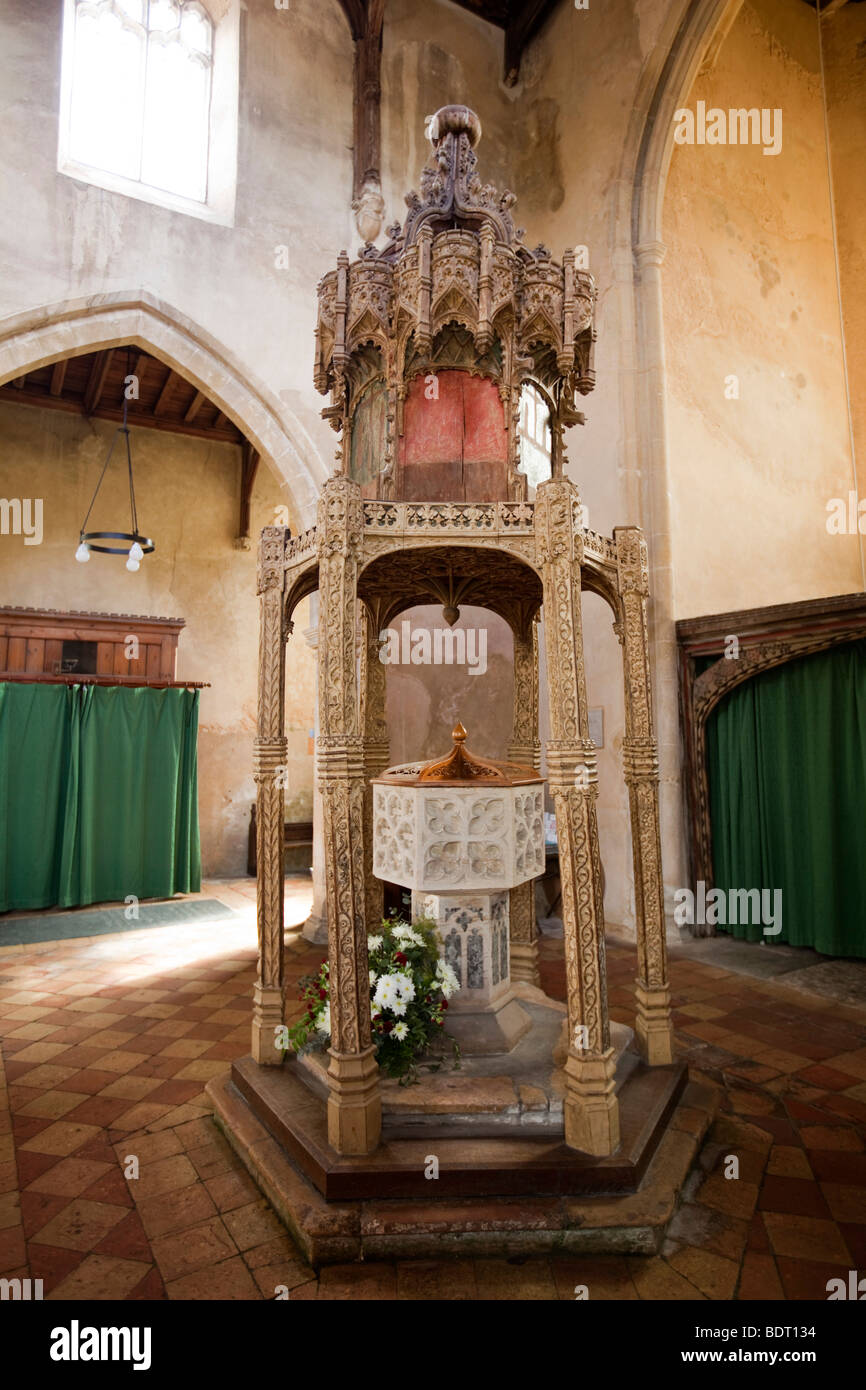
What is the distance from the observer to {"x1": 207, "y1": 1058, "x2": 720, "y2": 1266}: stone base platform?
2.05 meters

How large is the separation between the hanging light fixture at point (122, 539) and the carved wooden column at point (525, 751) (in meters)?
4.10

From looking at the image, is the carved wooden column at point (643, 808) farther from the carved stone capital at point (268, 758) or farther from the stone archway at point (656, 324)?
the stone archway at point (656, 324)

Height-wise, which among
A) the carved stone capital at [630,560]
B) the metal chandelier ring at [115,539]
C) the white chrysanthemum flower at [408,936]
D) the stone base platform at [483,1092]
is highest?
the metal chandelier ring at [115,539]

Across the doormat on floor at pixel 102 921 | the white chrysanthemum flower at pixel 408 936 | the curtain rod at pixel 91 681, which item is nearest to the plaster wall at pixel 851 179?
the white chrysanthemum flower at pixel 408 936

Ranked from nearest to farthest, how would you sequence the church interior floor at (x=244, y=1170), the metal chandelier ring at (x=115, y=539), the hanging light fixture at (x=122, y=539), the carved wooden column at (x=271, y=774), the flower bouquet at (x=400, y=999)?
the church interior floor at (x=244, y=1170) < the flower bouquet at (x=400, y=999) < the carved wooden column at (x=271, y=774) < the metal chandelier ring at (x=115, y=539) < the hanging light fixture at (x=122, y=539)

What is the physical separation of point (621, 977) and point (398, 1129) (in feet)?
8.26

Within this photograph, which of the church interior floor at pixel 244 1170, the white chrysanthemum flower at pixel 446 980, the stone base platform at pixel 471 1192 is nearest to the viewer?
the church interior floor at pixel 244 1170

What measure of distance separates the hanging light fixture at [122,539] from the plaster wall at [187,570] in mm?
86

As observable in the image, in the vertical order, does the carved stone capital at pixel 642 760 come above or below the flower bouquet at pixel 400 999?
above

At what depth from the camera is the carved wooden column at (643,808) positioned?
9.61 feet

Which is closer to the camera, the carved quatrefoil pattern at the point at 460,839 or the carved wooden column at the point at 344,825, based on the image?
the carved wooden column at the point at 344,825

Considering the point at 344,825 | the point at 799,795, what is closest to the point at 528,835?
the point at 344,825

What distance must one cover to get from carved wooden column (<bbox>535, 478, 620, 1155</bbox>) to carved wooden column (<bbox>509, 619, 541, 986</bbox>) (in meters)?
1.34

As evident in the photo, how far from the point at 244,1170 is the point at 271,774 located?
1.43 m
